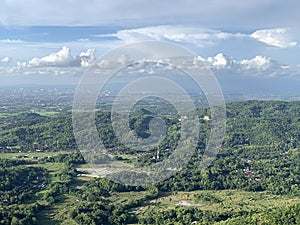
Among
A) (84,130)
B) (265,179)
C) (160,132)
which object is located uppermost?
(84,130)

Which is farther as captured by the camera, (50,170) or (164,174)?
(50,170)

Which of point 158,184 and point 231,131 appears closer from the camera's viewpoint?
point 158,184

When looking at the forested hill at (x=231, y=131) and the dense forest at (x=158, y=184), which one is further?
the forested hill at (x=231, y=131)

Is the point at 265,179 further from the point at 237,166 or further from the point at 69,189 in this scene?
the point at 69,189

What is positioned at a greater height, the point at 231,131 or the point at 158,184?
the point at 231,131

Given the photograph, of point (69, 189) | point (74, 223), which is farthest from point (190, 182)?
point (74, 223)
